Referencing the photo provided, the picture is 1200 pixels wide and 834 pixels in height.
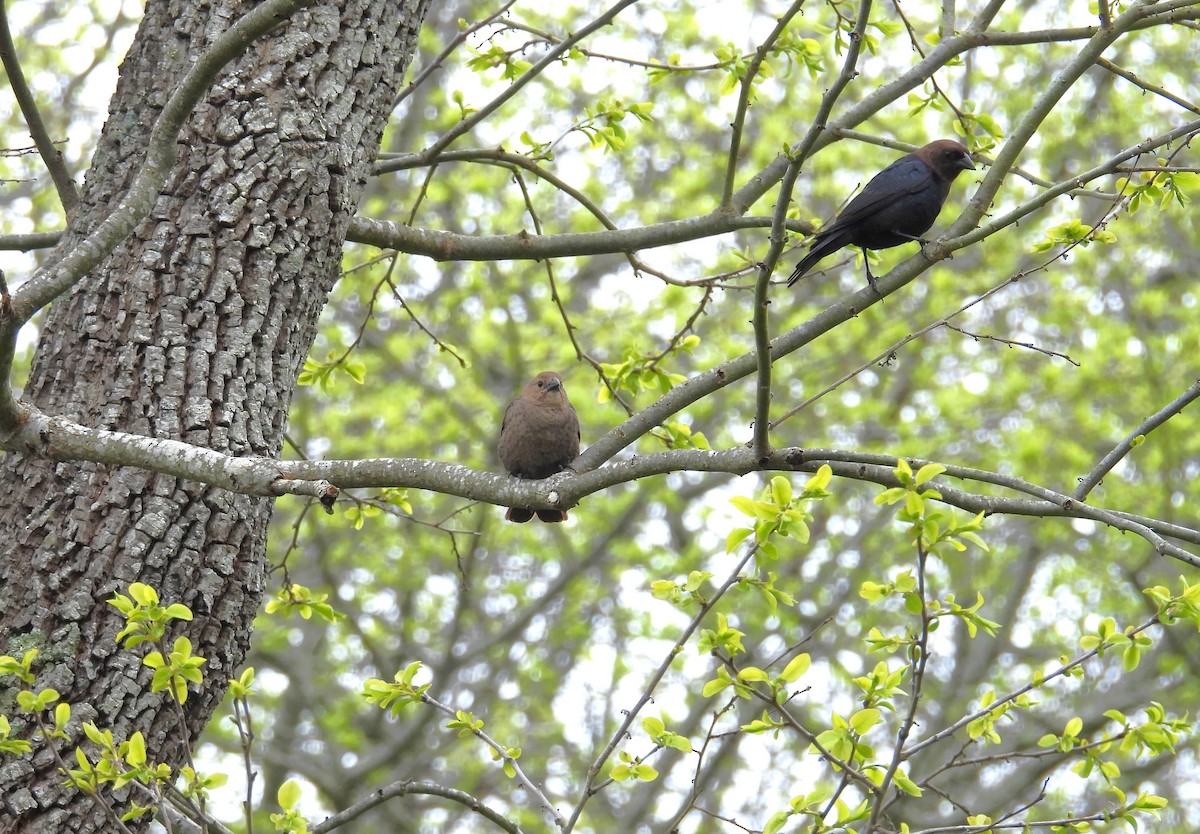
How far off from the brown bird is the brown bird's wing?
1.37 m

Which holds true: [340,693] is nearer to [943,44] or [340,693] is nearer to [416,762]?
[416,762]

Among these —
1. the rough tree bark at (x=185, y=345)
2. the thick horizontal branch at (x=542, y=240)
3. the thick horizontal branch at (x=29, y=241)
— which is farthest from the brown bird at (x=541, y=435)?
the thick horizontal branch at (x=29, y=241)

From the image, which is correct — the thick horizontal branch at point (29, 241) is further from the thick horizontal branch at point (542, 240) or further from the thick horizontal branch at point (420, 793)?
the thick horizontal branch at point (420, 793)

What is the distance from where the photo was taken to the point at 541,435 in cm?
509

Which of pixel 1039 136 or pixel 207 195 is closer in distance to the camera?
pixel 207 195

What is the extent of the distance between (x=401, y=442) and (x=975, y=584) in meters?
5.94

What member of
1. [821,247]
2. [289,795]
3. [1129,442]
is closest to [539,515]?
[289,795]

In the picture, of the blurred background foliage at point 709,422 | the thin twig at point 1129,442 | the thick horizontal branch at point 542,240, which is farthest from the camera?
A: the blurred background foliage at point 709,422

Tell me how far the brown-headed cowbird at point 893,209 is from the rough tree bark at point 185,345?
1.94 m

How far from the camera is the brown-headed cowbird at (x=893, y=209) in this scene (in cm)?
471

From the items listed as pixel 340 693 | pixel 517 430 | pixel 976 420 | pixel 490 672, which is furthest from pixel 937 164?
pixel 340 693

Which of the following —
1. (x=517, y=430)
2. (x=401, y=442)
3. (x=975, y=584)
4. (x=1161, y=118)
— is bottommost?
(x=517, y=430)

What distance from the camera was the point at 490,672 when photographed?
10148mm

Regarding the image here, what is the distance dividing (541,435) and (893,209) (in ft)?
5.70
